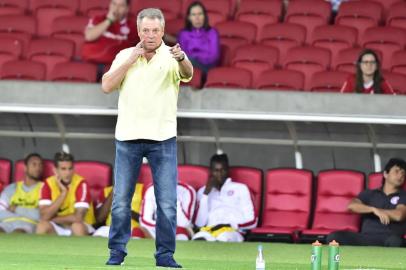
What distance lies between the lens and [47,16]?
19.8 meters

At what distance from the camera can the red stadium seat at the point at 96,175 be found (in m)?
17.7

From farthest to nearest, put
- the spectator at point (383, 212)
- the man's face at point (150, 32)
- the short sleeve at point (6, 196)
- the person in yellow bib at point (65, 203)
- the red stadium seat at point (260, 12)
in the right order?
1. the red stadium seat at point (260, 12)
2. the short sleeve at point (6, 196)
3. the person in yellow bib at point (65, 203)
4. the spectator at point (383, 212)
5. the man's face at point (150, 32)

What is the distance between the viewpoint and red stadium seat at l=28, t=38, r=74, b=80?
18.6m

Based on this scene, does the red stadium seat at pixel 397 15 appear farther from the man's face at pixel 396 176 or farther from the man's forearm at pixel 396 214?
the man's forearm at pixel 396 214

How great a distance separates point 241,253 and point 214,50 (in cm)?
437

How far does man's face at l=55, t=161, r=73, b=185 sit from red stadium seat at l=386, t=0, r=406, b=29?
530 centimetres

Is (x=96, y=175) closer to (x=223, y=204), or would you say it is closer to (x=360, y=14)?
(x=223, y=204)

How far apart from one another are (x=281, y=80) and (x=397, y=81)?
1551 millimetres

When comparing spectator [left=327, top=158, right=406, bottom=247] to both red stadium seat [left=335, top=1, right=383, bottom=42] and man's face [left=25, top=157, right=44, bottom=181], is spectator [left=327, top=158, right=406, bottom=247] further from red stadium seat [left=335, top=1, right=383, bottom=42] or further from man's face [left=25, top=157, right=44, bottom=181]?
man's face [left=25, top=157, right=44, bottom=181]

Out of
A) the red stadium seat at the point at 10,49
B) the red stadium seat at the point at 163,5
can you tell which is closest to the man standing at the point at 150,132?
the red stadium seat at the point at 10,49

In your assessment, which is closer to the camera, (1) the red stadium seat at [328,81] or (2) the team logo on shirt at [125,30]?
(1) the red stadium seat at [328,81]

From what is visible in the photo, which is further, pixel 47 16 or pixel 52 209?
pixel 47 16

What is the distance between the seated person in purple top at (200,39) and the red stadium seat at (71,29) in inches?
76.9

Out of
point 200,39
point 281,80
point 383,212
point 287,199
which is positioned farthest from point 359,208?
point 200,39
